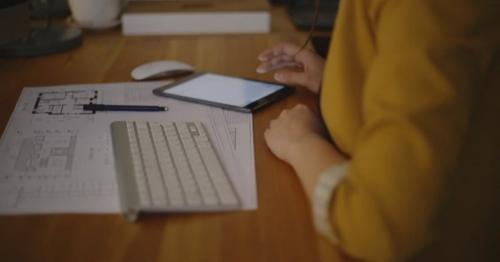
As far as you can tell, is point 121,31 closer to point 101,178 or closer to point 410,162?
point 101,178

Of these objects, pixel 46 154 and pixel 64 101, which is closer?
pixel 46 154

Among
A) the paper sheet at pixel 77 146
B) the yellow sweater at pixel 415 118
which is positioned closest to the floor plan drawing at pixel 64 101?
the paper sheet at pixel 77 146

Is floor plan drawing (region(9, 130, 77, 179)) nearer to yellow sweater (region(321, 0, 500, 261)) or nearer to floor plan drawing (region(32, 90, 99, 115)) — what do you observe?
floor plan drawing (region(32, 90, 99, 115))

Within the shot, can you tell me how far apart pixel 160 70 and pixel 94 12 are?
0.40 metres

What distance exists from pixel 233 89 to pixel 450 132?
1.65ft

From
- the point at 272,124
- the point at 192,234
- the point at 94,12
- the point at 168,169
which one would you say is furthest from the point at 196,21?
the point at 192,234

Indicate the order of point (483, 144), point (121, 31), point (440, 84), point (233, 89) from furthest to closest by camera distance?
point (121, 31) → point (233, 89) → point (483, 144) → point (440, 84)

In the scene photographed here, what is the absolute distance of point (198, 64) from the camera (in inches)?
44.6

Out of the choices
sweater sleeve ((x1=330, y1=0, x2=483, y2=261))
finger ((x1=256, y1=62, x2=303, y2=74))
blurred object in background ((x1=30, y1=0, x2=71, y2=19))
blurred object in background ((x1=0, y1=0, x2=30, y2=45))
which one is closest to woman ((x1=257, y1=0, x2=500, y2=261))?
sweater sleeve ((x1=330, y1=0, x2=483, y2=261))

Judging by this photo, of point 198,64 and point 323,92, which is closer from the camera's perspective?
point 323,92

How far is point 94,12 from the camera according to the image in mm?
1346

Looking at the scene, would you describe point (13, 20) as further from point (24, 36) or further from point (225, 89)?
point (225, 89)

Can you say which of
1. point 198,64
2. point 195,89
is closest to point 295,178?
point 195,89

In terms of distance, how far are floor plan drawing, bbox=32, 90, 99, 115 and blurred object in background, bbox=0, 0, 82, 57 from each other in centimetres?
24
